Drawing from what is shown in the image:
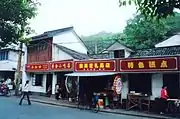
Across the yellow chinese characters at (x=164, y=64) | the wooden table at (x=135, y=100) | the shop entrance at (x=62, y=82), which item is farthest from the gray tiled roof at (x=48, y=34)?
the yellow chinese characters at (x=164, y=64)

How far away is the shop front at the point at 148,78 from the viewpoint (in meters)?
16.7

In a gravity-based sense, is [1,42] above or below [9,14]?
below

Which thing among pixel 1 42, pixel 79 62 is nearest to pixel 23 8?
pixel 1 42

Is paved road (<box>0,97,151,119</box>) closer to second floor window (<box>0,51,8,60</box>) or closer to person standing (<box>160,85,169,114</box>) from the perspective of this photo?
person standing (<box>160,85,169,114</box>)

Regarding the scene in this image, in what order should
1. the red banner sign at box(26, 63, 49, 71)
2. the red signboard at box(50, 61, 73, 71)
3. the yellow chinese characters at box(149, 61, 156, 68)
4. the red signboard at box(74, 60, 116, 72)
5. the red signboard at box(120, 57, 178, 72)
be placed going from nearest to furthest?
the red signboard at box(120, 57, 178, 72) → the yellow chinese characters at box(149, 61, 156, 68) → the red signboard at box(74, 60, 116, 72) → the red signboard at box(50, 61, 73, 71) → the red banner sign at box(26, 63, 49, 71)

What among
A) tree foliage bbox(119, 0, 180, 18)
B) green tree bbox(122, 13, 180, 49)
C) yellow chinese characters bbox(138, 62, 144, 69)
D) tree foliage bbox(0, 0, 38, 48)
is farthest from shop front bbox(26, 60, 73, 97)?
tree foliage bbox(119, 0, 180, 18)

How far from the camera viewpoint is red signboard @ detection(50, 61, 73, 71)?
883 inches

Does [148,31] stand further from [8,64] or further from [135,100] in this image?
[8,64]

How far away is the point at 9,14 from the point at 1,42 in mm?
914

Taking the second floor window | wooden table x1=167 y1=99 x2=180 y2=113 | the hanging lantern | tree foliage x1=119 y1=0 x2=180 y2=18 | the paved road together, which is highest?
the second floor window

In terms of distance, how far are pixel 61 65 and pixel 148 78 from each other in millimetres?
8419

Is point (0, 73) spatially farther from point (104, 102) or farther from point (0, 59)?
point (104, 102)

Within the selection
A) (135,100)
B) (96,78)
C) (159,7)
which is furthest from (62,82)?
(159,7)

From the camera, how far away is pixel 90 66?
20.6 metres
